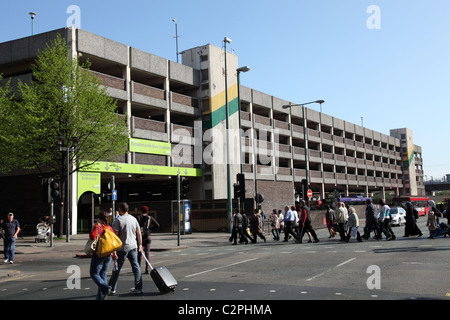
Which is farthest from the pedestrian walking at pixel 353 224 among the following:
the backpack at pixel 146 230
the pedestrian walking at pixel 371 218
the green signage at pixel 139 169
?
the green signage at pixel 139 169

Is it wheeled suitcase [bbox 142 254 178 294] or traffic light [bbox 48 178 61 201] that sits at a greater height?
traffic light [bbox 48 178 61 201]

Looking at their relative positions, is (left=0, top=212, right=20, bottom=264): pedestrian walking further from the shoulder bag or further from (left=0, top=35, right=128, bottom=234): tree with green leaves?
the shoulder bag

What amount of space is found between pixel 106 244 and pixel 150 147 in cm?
2805

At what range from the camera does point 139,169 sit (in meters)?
33.7

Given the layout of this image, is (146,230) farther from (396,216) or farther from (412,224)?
(396,216)

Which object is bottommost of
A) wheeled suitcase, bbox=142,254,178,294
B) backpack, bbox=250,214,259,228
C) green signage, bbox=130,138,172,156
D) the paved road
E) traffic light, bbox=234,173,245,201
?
the paved road

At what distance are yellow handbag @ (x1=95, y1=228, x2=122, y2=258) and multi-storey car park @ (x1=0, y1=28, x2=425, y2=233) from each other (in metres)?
19.6

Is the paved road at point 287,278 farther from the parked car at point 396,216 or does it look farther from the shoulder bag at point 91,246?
the parked car at point 396,216

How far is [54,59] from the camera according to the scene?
24.8 m

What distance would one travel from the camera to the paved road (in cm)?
759

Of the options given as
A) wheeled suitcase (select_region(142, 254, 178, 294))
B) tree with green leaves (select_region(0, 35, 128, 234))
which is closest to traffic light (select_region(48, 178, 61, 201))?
tree with green leaves (select_region(0, 35, 128, 234))

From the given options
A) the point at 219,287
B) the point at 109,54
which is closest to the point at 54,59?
the point at 109,54
